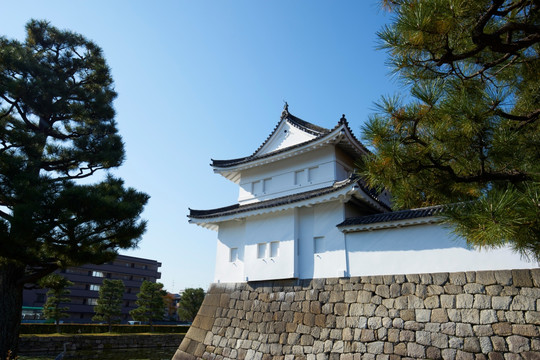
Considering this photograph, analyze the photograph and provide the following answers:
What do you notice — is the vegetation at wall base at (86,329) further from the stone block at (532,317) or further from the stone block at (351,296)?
the stone block at (532,317)

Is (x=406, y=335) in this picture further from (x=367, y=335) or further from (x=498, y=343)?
(x=498, y=343)

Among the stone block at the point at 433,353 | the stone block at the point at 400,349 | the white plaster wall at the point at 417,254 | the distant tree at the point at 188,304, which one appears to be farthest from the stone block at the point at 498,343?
the distant tree at the point at 188,304

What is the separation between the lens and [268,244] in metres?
10.7

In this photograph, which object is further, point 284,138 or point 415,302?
point 284,138

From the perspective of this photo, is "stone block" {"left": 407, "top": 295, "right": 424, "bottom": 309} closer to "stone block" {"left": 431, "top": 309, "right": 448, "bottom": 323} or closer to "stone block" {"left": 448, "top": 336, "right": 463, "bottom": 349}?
"stone block" {"left": 431, "top": 309, "right": 448, "bottom": 323}

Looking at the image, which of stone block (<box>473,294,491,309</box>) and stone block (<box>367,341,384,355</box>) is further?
stone block (<box>367,341,384,355</box>)

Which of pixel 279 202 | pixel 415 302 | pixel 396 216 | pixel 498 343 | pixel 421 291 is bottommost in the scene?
pixel 498 343

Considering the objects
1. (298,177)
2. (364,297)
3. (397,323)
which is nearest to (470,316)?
(397,323)

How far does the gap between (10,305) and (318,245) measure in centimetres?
894

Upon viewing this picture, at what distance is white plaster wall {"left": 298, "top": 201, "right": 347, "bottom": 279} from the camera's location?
30.6 feet

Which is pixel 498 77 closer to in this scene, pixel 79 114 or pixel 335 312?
pixel 335 312

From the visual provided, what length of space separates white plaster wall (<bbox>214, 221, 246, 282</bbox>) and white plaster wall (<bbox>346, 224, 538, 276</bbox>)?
388 centimetres

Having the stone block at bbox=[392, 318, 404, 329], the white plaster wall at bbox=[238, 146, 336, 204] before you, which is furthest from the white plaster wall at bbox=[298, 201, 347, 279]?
the stone block at bbox=[392, 318, 404, 329]

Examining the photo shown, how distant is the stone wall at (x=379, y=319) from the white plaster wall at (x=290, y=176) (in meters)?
3.26
